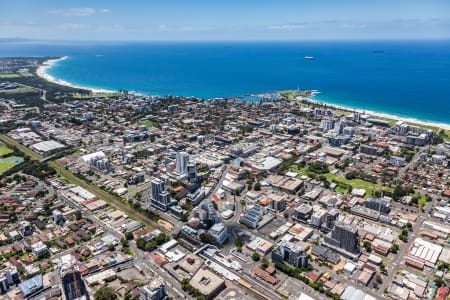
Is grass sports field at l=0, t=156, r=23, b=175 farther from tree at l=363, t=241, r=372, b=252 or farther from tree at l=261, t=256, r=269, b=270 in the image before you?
tree at l=363, t=241, r=372, b=252

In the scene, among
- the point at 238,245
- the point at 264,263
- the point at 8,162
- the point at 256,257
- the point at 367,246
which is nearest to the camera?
the point at 264,263

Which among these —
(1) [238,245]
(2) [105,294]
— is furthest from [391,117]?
(2) [105,294]

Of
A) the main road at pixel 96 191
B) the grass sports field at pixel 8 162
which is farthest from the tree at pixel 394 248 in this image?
the grass sports field at pixel 8 162

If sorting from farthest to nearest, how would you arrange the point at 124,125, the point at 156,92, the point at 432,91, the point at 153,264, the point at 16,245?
the point at 156,92
the point at 432,91
the point at 124,125
the point at 16,245
the point at 153,264

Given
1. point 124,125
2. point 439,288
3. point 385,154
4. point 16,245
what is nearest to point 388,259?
point 439,288

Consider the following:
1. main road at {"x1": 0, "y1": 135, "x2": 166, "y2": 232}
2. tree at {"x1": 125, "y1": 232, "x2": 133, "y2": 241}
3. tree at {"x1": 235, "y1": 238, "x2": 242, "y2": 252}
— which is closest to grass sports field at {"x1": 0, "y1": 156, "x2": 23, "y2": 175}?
main road at {"x1": 0, "y1": 135, "x2": 166, "y2": 232}

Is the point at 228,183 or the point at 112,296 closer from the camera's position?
the point at 112,296

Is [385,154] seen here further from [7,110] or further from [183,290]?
[7,110]

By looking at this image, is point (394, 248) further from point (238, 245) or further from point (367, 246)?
point (238, 245)
